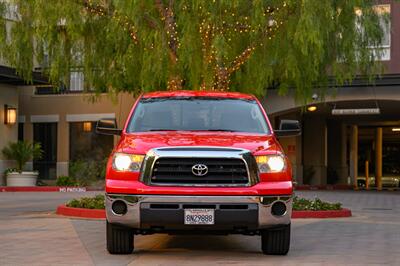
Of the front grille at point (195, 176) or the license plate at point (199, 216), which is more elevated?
the front grille at point (195, 176)

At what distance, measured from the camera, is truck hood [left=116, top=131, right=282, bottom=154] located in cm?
833

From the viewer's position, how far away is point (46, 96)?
105 feet

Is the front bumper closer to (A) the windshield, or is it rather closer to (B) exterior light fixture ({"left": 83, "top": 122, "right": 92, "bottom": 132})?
(A) the windshield

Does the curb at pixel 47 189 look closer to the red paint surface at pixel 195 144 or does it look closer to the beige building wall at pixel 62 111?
the beige building wall at pixel 62 111

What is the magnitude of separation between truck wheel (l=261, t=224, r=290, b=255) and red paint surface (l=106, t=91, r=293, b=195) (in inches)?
25.7

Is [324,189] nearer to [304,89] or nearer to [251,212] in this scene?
[304,89]

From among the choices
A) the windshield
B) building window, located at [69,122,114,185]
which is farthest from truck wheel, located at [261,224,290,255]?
building window, located at [69,122,114,185]

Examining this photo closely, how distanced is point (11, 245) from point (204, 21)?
18.5 ft

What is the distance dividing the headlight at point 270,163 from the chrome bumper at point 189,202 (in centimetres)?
34

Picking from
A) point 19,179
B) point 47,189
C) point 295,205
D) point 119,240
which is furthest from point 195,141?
point 19,179

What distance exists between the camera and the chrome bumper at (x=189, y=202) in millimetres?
7992

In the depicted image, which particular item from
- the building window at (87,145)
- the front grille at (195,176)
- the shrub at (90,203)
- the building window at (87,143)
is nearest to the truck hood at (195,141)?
the front grille at (195,176)

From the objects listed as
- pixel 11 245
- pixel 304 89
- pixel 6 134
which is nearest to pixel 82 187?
pixel 6 134

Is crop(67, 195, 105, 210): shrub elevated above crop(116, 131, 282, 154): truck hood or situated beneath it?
situated beneath
